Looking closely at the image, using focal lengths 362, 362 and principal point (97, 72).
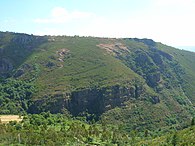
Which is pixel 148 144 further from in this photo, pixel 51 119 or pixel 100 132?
pixel 51 119

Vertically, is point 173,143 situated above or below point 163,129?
above

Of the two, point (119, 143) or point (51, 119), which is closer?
point (119, 143)

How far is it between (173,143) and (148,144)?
47.2 feet

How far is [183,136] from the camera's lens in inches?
5187

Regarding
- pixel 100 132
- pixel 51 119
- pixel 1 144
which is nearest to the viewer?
pixel 1 144

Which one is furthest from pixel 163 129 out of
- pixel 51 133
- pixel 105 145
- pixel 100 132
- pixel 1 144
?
pixel 1 144

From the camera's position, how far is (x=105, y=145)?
142875 mm

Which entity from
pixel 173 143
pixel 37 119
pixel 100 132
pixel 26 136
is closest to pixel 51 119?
pixel 37 119

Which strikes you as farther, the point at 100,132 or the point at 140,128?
the point at 140,128

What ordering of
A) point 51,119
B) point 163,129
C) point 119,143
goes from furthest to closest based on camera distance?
point 163,129
point 51,119
point 119,143

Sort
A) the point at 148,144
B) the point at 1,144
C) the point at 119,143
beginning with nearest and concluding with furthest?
the point at 1,144 < the point at 148,144 < the point at 119,143

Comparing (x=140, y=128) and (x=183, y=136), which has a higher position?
(x=183, y=136)

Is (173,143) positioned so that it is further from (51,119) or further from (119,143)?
(51,119)

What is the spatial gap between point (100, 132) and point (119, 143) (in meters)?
14.4
